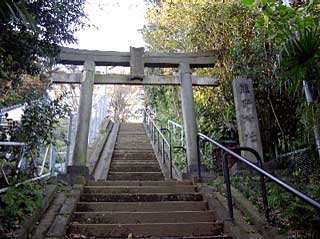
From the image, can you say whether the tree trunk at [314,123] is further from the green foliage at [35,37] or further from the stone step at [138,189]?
the green foliage at [35,37]

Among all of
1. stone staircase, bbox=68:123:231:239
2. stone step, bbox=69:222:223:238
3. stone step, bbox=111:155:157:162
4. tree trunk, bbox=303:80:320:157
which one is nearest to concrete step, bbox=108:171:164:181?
stone step, bbox=111:155:157:162

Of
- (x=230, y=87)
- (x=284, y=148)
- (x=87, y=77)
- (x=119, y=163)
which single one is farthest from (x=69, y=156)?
(x=284, y=148)

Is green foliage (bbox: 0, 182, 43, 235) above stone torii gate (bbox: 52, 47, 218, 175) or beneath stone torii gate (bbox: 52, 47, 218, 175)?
beneath

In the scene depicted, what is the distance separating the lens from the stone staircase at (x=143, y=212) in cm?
324

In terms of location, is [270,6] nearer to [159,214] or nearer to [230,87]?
[159,214]

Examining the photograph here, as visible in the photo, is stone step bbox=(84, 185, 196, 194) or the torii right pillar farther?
the torii right pillar

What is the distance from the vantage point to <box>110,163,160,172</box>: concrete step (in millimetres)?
7246

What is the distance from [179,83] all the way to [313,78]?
140 inches

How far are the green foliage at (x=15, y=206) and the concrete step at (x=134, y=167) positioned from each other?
391 centimetres

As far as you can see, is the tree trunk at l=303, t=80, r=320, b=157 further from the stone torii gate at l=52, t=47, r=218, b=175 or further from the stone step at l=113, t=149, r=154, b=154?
the stone step at l=113, t=149, r=154, b=154

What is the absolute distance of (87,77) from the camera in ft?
20.4

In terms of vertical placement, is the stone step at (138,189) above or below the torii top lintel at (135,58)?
below

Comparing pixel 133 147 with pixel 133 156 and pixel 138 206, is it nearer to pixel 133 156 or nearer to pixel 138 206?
pixel 133 156

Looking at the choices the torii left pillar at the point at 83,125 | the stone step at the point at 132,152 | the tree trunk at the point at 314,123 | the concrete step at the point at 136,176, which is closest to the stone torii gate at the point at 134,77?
the torii left pillar at the point at 83,125
